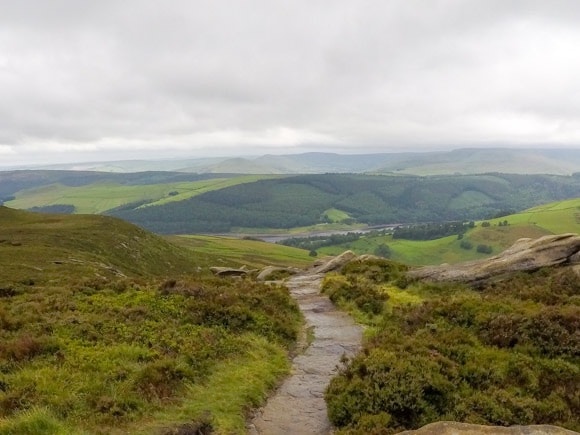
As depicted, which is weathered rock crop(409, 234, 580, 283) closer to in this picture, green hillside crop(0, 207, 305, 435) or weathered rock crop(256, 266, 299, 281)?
green hillside crop(0, 207, 305, 435)

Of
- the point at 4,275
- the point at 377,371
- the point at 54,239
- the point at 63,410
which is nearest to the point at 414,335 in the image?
the point at 377,371

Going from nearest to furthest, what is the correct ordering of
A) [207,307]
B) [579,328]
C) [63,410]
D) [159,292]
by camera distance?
[63,410] → [579,328] → [207,307] → [159,292]

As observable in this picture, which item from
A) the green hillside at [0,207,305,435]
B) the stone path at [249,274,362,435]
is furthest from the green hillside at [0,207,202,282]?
the stone path at [249,274,362,435]

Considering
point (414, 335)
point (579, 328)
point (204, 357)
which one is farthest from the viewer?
point (414, 335)

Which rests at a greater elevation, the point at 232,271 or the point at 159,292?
the point at 159,292

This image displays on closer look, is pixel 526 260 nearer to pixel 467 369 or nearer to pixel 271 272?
pixel 467 369

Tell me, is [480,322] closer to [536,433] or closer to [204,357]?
[536,433]

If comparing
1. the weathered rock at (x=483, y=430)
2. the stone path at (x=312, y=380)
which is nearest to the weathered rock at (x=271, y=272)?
the stone path at (x=312, y=380)
